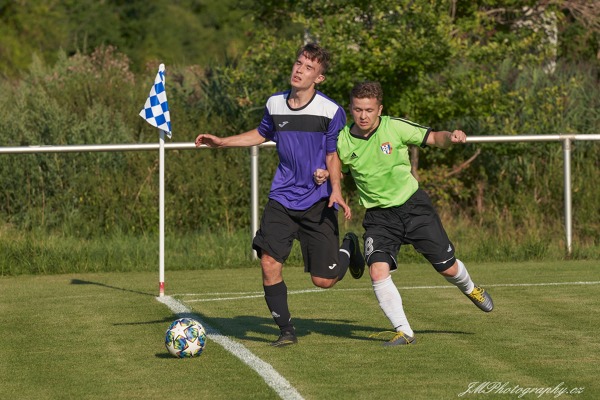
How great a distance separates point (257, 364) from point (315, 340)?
3.94 ft

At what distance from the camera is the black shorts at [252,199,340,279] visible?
9.24 metres

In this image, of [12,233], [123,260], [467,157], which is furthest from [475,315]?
[467,157]

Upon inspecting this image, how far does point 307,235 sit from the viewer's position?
941 cm

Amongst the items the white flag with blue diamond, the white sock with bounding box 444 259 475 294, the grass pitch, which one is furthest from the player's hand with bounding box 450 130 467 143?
the white flag with blue diamond

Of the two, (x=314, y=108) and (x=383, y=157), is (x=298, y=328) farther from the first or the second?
(x=314, y=108)

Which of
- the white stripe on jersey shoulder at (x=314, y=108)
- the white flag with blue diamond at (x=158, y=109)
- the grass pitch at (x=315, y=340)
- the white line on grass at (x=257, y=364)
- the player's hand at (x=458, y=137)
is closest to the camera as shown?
the white line on grass at (x=257, y=364)

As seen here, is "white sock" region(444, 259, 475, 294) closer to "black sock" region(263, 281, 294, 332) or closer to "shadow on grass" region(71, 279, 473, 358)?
"shadow on grass" region(71, 279, 473, 358)

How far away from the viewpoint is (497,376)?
7672 millimetres

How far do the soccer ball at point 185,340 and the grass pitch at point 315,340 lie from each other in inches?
3.1

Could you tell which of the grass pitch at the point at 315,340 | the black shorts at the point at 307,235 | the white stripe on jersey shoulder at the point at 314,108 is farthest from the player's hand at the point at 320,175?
the grass pitch at the point at 315,340

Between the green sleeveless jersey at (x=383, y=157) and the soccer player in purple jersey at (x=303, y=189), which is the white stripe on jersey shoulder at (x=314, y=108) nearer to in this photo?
the soccer player in purple jersey at (x=303, y=189)

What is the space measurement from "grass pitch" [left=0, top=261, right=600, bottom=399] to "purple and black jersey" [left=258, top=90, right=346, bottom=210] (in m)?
1.15

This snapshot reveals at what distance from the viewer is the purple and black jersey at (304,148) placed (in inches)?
366

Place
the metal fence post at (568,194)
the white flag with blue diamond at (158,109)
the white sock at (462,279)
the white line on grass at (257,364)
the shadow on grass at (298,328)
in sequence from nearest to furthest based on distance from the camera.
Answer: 1. the white line on grass at (257,364)
2. the white sock at (462,279)
3. the shadow on grass at (298,328)
4. the white flag with blue diamond at (158,109)
5. the metal fence post at (568,194)
